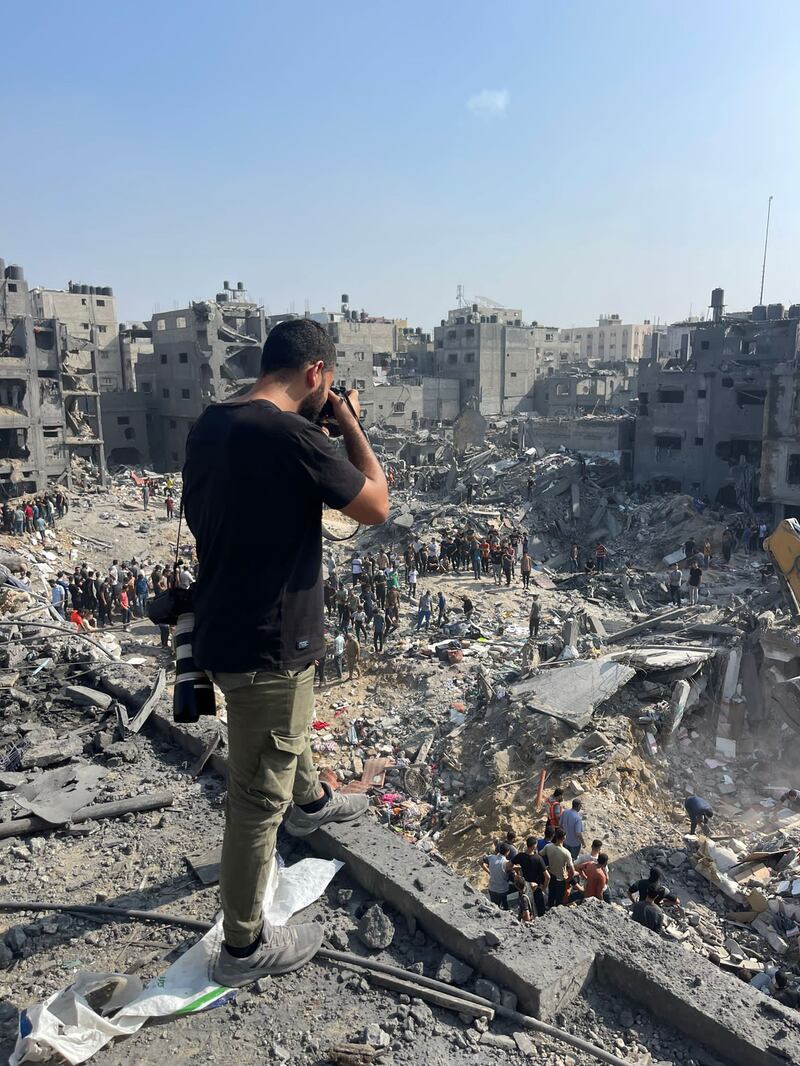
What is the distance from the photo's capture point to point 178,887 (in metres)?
3.48

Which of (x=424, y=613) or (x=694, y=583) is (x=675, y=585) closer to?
(x=694, y=583)

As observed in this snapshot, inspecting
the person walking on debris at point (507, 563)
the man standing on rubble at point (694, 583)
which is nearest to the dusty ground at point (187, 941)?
the man standing on rubble at point (694, 583)

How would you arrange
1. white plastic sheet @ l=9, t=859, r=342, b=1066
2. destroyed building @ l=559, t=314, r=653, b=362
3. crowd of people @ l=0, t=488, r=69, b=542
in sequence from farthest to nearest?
destroyed building @ l=559, t=314, r=653, b=362, crowd of people @ l=0, t=488, r=69, b=542, white plastic sheet @ l=9, t=859, r=342, b=1066

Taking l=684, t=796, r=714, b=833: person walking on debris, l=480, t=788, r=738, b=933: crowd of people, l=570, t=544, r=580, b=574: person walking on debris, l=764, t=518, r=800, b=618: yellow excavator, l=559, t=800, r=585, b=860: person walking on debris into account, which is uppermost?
l=764, t=518, r=800, b=618: yellow excavator

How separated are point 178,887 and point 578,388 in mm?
55822

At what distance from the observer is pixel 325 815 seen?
12.3ft

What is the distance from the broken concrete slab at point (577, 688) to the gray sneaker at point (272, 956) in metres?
7.99

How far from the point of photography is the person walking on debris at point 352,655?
1603 centimetres

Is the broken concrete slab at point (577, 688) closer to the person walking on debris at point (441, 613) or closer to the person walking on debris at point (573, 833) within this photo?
the person walking on debris at point (573, 833)

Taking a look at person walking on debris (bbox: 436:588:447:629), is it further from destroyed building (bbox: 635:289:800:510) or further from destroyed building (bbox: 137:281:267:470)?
destroyed building (bbox: 137:281:267:470)

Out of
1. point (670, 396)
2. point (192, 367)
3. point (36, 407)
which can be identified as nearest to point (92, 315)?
point (192, 367)

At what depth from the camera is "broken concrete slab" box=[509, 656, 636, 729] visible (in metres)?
10.7

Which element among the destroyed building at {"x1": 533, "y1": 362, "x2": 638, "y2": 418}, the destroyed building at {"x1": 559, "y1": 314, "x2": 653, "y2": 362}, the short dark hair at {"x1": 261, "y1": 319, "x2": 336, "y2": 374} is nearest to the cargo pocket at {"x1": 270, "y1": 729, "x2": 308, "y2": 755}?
the short dark hair at {"x1": 261, "y1": 319, "x2": 336, "y2": 374}

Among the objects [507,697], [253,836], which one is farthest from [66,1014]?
[507,697]
